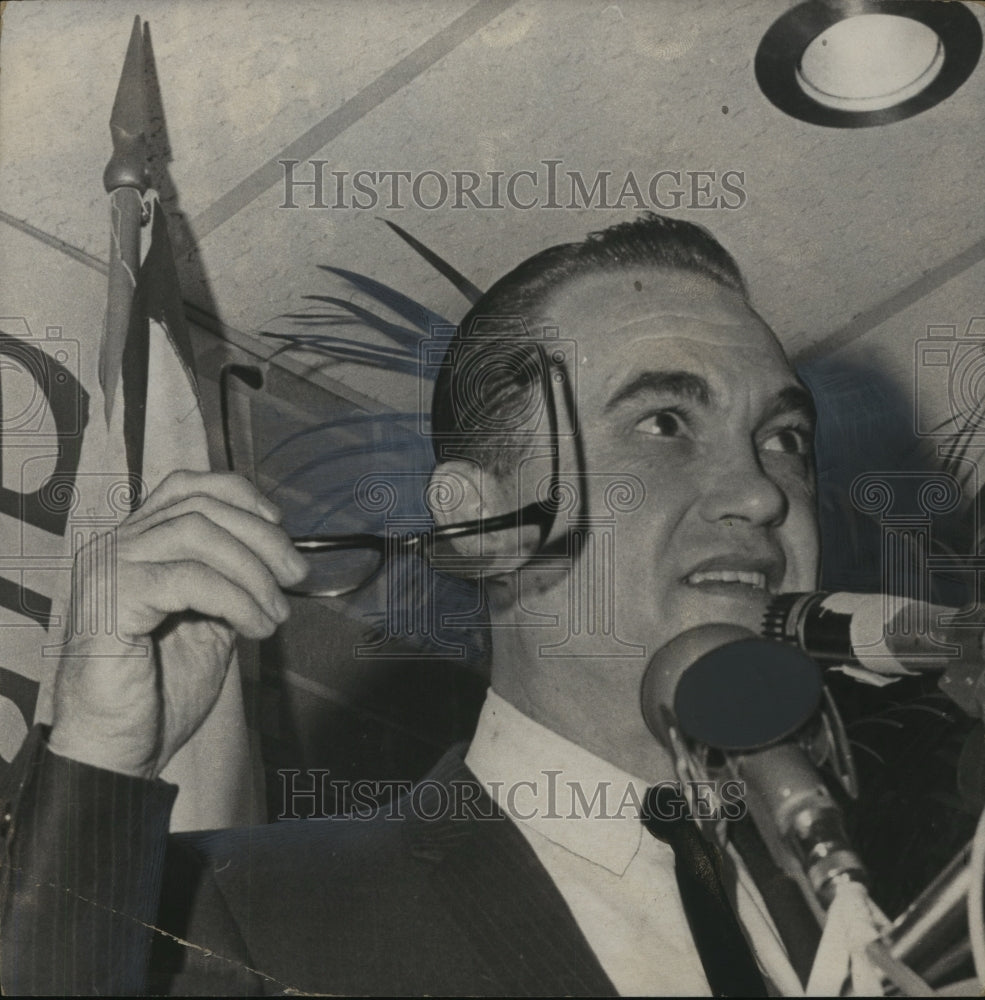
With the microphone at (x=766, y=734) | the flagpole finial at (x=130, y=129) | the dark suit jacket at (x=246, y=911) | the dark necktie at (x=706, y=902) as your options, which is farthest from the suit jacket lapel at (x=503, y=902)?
the flagpole finial at (x=130, y=129)

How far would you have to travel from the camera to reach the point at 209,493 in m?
2.56

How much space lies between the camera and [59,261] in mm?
2691

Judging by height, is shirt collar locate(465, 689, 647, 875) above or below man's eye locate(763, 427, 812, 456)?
below

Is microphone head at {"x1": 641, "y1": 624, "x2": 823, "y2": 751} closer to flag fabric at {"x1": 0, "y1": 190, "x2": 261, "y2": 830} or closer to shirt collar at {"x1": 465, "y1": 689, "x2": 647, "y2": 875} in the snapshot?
shirt collar at {"x1": 465, "y1": 689, "x2": 647, "y2": 875}

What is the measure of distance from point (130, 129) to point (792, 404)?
132 cm

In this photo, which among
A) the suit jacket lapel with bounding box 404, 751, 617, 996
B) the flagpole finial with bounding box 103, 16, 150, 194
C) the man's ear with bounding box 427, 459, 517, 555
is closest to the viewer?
the suit jacket lapel with bounding box 404, 751, 617, 996

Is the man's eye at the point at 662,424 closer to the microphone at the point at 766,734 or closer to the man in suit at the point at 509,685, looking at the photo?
the man in suit at the point at 509,685

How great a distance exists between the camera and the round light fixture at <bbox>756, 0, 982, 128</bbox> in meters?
2.77

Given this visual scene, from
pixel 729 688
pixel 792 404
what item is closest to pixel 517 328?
pixel 792 404

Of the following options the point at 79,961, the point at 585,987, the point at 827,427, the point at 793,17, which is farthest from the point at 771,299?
the point at 79,961

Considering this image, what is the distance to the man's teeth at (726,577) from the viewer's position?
2.56m

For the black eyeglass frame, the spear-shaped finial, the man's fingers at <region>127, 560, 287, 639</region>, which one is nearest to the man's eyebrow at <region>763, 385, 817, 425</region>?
the black eyeglass frame

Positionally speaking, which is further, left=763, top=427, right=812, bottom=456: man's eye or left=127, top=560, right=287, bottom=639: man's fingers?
left=763, top=427, right=812, bottom=456: man's eye

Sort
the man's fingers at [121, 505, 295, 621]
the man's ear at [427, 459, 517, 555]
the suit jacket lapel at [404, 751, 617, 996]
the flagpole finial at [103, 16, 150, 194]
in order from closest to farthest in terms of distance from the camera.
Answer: the suit jacket lapel at [404, 751, 617, 996] → the man's fingers at [121, 505, 295, 621] → the man's ear at [427, 459, 517, 555] → the flagpole finial at [103, 16, 150, 194]
